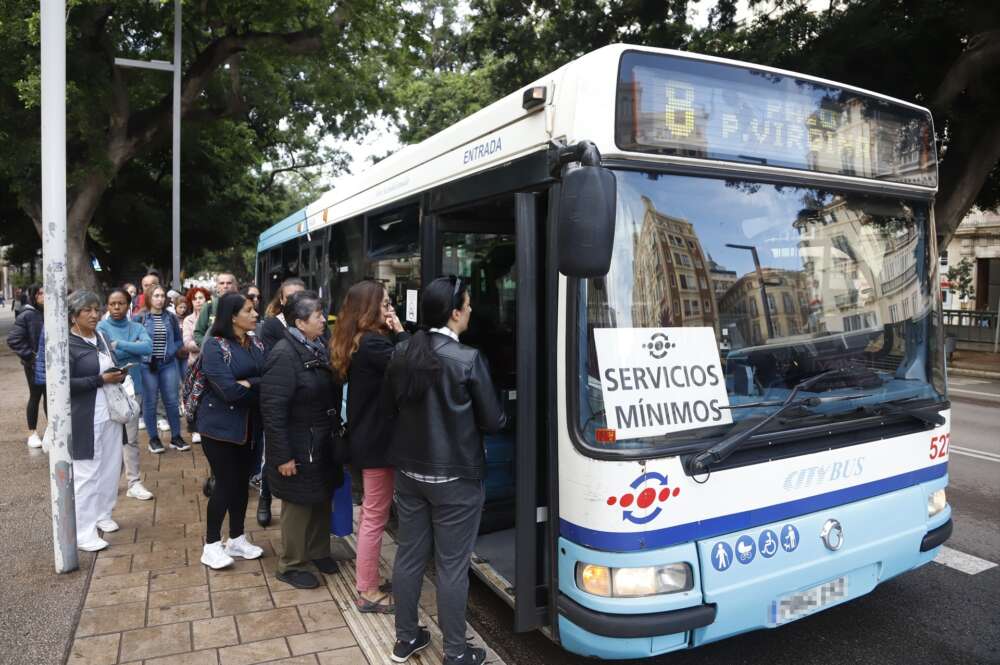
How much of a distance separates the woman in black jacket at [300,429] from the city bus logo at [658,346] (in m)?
1.90

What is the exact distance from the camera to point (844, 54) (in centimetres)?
1362

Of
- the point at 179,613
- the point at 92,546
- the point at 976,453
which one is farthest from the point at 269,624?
the point at 976,453

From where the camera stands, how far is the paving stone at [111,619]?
12.0 feet

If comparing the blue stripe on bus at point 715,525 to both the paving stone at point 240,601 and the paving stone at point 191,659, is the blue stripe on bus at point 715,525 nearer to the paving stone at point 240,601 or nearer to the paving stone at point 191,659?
the paving stone at point 191,659

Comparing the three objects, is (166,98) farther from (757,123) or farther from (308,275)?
(757,123)

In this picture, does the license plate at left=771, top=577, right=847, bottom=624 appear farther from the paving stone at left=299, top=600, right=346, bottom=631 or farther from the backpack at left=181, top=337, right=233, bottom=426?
the backpack at left=181, top=337, right=233, bottom=426

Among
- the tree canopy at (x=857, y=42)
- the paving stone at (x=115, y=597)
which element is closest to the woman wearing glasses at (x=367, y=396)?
the paving stone at (x=115, y=597)

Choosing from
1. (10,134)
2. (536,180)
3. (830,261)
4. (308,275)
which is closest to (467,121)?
(536,180)

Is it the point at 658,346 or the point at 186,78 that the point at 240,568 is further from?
the point at 186,78

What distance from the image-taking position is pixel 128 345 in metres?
5.96

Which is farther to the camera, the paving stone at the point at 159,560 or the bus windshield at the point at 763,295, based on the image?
the paving stone at the point at 159,560

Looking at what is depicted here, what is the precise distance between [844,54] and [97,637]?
14.8 metres

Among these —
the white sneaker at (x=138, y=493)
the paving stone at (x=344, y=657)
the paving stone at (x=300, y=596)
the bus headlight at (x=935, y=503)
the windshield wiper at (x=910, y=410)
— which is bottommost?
the paving stone at (x=344, y=657)

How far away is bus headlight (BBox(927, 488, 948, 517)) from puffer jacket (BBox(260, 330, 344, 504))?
125 inches
